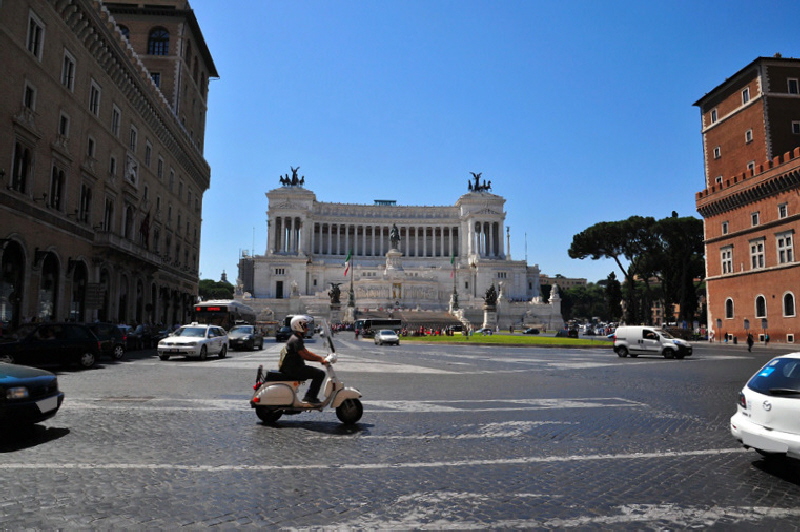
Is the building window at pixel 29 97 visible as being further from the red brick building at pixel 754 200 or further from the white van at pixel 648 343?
the red brick building at pixel 754 200

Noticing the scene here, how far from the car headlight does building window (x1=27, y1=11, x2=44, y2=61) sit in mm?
24623

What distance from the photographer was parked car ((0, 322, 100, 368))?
16375mm

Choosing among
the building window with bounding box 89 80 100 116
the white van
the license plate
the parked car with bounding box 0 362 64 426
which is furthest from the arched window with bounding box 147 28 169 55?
the license plate

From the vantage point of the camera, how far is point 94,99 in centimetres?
3359

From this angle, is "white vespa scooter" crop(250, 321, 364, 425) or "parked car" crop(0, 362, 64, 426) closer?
"parked car" crop(0, 362, 64, 426)

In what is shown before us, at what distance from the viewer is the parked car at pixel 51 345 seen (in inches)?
645

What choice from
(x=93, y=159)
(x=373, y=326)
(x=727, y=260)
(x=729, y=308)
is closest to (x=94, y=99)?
(x=93, y=159)

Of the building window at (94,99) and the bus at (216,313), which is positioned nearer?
the building window at (94,99)

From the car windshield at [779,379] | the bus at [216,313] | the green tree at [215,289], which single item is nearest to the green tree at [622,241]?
the bus at [216,313]

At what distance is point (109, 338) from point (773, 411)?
861 inches

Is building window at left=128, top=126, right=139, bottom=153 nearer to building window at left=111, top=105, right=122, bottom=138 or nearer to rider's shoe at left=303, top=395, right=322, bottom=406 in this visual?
building window at left=111, top=105, right=122, bottom=138

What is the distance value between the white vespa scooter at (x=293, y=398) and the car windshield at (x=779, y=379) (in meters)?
5.51

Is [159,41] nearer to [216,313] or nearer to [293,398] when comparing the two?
[216,313]

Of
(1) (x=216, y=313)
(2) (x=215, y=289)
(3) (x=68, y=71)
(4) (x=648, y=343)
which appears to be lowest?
(4) (x=648, y=343)
